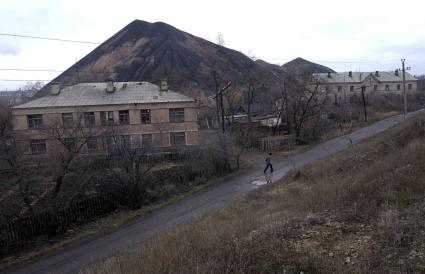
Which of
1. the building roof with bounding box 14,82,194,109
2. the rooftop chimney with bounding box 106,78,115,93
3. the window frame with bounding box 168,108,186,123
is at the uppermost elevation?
the rooftop chimney with bounding box 106,78,115,93

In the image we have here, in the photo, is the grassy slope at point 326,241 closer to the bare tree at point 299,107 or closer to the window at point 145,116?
the window at point 145,116

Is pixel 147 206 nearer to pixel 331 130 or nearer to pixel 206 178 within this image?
pixel 206 178

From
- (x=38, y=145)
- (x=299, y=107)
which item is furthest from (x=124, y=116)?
(x=299, y=107)

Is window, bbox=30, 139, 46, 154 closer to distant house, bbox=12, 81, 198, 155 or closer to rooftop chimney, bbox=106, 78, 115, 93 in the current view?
distant house, bbox=12, 81, 198, 155

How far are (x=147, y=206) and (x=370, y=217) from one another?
18695mm

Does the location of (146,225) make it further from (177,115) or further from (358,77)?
(358,77)

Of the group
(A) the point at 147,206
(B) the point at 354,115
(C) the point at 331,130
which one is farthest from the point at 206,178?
(B) the point at 354,115

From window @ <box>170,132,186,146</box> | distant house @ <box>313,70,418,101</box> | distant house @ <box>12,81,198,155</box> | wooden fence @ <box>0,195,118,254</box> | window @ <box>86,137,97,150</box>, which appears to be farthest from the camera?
distant house @ <box>313,70,418,101</box>

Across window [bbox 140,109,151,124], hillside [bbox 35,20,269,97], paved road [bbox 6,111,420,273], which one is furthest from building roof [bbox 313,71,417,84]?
paved road [bbox 6,111,420,273]

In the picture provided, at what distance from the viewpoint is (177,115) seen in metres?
41.7

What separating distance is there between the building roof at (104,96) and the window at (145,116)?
→ 3.15 ft

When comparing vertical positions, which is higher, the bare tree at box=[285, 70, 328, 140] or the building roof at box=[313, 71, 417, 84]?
the building roof at box=[313, 71, 417, 84]

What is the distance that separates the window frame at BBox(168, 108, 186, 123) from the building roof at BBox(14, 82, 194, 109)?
1044mm

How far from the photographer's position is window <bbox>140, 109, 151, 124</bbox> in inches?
1633
